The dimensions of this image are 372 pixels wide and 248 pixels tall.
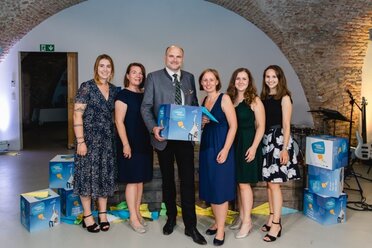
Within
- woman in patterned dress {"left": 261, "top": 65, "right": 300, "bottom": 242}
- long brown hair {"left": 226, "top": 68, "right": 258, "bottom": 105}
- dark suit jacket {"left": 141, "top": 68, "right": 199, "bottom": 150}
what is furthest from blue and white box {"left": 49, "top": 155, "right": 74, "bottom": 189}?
woman in patterned dress {"left": 261, "top": 65, "right": 300, "bottom": 242}

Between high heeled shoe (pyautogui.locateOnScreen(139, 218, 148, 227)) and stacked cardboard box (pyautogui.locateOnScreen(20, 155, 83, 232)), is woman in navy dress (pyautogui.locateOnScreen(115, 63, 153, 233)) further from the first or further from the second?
stacked cardboard box (pyautogui.locateOnScreen(20, 155, 83, 232))

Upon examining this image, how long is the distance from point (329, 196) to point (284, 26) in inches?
163

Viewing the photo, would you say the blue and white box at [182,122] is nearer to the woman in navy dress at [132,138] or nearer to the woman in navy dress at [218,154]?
the woman in navy dress at [218,154]

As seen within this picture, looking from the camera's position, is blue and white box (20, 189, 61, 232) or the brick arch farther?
the brick arch

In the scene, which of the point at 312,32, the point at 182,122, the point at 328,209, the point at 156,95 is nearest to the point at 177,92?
the point at 156,95

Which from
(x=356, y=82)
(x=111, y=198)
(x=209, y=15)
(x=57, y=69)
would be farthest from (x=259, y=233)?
(x=57, y=69)

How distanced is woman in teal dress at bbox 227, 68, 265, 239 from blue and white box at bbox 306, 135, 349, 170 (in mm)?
738

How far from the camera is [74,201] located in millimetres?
3670

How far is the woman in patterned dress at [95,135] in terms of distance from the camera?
10.3 ft

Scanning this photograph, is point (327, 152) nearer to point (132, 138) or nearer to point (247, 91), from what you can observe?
point (247, 91)

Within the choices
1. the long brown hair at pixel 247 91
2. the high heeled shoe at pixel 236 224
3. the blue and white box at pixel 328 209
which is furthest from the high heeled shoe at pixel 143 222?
the blue and white box at pixel 328 209

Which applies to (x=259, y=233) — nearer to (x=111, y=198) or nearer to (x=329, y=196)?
(x=329, y=196)

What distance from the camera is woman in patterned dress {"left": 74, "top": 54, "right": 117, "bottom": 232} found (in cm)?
314

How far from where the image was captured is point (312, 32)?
6594mm
